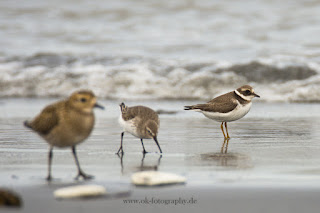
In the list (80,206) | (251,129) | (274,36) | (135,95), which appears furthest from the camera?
(274,36)

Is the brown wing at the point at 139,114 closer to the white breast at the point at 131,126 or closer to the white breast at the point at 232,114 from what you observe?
the white breast at the point at 131,126

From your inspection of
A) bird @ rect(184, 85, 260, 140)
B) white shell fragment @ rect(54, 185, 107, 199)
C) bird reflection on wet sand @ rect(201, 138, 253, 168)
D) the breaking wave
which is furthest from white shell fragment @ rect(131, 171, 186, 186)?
the breaking wave

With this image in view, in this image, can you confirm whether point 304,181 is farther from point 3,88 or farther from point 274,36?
point 274,36

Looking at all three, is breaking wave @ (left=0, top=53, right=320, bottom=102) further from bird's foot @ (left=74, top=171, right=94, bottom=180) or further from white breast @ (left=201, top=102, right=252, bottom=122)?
bird's foot @ (left=74, top=171, right=94, bottom=180)

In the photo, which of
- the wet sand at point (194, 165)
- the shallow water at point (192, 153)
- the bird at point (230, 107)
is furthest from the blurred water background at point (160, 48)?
the bird at point (230, 107)

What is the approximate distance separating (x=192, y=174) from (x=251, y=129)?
3.73 meters

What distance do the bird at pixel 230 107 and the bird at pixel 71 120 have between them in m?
3.72

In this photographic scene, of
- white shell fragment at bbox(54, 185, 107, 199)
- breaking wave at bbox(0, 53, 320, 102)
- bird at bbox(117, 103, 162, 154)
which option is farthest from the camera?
breaking wave at bbox(0, 53, 320, 102)

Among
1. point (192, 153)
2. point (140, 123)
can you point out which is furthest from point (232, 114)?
point (140, 123)

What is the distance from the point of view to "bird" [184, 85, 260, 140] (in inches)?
328

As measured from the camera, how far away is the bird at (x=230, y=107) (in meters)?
8.34

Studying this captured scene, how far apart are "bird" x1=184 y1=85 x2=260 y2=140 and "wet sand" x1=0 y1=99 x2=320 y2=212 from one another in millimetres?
257

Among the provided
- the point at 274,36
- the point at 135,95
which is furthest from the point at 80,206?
the point at 274,36

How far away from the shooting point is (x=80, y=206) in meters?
3.79
